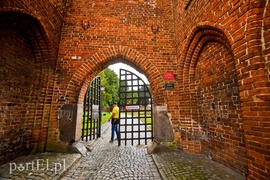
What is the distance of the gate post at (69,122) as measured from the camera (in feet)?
13.7

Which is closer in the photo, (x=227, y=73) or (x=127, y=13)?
(x=227, y=73)

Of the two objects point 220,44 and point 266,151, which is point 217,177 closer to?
point 266,151

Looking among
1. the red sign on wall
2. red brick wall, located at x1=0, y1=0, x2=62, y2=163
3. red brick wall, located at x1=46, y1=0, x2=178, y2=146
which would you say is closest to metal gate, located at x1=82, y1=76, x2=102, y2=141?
red brick wall, located at x1=46, y1=0, x2=178, y2=146

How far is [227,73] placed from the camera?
2988 millimetres

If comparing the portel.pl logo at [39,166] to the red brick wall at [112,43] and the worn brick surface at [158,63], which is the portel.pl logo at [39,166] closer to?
the worn brick surface at [158,63]

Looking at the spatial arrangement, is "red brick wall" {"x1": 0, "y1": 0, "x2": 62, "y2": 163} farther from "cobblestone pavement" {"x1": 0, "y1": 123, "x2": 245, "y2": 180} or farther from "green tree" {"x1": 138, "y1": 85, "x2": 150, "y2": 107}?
"green tree" {"x1": 138, "y1": 85, "x2": 150, "y2": 107}

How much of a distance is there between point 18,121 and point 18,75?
3.81ft

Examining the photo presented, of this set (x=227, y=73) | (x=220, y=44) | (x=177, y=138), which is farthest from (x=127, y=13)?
(x=177, y=138)

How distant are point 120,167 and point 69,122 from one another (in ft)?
6.66

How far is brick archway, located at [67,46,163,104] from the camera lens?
4.43 meters

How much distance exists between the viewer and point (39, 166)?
10.3 ft

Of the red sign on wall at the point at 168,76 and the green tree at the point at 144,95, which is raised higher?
the red sign on wall at the point at 168,76

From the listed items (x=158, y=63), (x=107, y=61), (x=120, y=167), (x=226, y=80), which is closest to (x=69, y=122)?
(x=120, y=167)

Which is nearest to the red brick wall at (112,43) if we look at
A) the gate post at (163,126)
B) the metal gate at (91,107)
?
the gate post at (163,126)
